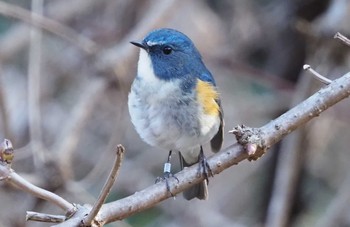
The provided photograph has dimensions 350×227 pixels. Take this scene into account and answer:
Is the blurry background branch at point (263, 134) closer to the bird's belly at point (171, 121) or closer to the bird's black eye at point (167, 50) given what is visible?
the bird's belly at point (171, 121)

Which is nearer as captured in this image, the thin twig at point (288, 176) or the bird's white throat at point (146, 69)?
the bird's white throat at point (146, 69)

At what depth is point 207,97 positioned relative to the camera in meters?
2.93

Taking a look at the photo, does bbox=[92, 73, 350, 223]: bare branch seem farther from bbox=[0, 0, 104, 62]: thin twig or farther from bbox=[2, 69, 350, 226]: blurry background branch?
bbox=[0, 0, 104, 62]: thin twig

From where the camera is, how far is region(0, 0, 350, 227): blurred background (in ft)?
13.9

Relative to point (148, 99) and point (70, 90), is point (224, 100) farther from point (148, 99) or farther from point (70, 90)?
point (148, 99)

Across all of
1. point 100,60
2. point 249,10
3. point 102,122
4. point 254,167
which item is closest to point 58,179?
point 100,60

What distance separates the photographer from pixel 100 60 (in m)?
4.41

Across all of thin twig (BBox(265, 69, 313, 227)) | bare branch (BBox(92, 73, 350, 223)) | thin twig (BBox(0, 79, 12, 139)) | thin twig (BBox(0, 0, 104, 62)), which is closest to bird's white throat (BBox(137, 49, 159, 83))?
bare branch (BBox(92, 73, 350, 223))

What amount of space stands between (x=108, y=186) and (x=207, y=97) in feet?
3.32

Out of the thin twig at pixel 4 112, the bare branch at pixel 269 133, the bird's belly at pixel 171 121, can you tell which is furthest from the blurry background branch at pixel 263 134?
the thin twig at pixel 4 112

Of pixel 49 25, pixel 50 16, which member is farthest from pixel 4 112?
pixel 50 16

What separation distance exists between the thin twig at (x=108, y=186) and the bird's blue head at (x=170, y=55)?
38.0 inches

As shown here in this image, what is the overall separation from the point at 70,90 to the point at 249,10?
126cm

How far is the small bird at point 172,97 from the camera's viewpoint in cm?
287
